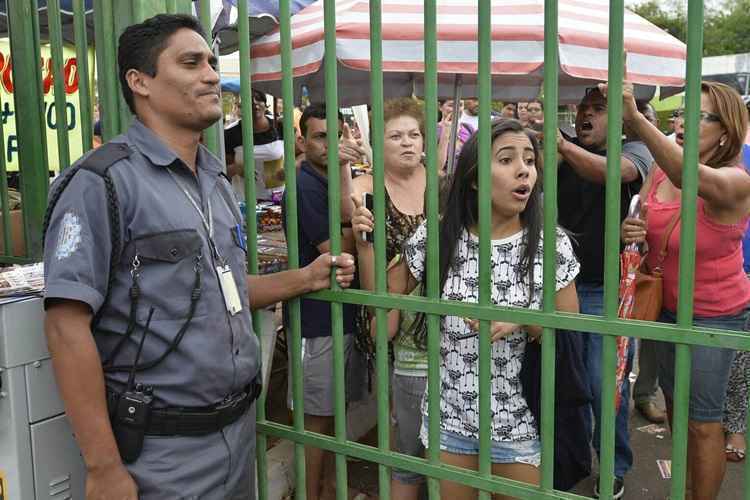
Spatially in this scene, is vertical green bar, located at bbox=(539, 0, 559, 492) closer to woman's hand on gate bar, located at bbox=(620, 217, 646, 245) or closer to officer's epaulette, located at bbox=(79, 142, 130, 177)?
officer's epaulette, located at bbox=(79, 142, 130, 177)

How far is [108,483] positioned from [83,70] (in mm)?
1479

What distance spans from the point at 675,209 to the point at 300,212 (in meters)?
1.62

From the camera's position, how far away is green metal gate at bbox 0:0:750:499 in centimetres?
167

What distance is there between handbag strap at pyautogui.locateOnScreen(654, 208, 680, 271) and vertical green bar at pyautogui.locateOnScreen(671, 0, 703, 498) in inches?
54.4

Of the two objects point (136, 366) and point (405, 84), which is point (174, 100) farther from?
point (405, 84)

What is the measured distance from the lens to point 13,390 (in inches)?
75.4

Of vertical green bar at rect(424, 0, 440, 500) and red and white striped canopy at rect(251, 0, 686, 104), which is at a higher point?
red and white striped canopy at rect(251, 0, 686, 104)

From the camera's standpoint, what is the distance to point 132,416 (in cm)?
181

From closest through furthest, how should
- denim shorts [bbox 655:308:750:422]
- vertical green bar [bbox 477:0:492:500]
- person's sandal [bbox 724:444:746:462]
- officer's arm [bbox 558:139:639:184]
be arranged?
vertical green bar [bbox 477:0:492:500], denim shorts [bbox 655:308:750:422], officer's arm [bbox 558:139:639:184], person's sandal [bbox 724:444:746:462]

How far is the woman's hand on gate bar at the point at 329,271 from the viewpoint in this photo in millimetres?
2188

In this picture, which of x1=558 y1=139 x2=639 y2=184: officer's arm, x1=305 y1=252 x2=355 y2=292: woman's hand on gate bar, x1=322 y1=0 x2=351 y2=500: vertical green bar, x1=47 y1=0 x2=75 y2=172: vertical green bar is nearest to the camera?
x1=322 y1=0 x2=351 y2=500: vertical green bar

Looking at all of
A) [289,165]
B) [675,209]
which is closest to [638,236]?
[675,209]

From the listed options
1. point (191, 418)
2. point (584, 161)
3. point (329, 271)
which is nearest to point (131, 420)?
point (191, 418)

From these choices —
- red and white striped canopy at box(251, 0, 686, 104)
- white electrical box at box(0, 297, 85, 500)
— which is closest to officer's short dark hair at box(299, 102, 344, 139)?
red and white striped canopy at box(251, 0, 686, 104)
